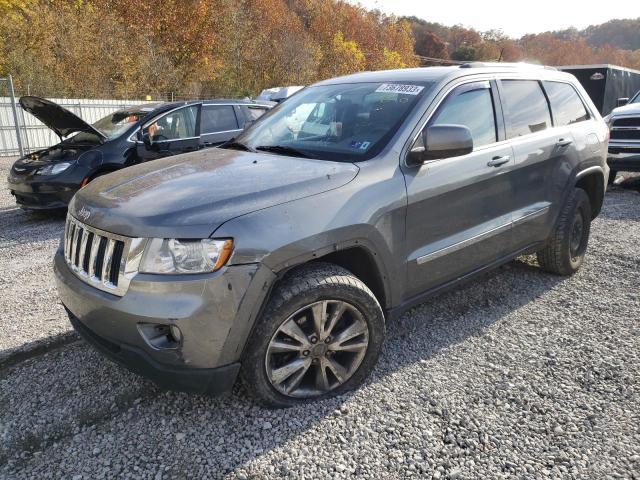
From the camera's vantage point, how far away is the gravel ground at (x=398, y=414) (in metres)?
2.27

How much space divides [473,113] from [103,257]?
251 centimetres

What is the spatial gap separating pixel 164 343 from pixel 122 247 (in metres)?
0.49

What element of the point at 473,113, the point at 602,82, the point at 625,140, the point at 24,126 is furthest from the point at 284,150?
Answer: the point at 602,82

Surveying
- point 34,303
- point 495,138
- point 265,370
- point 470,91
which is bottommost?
point 34,303

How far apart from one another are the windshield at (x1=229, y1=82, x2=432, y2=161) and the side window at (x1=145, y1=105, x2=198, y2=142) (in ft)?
12.1

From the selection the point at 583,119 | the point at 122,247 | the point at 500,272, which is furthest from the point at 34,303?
the point at 583,119

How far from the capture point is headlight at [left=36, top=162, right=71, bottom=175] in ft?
21.4

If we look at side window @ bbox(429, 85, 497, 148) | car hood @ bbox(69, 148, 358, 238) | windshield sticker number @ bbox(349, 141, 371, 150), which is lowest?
car hood @ bbox(69, 148, 358, 238)

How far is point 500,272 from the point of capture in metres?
4.63

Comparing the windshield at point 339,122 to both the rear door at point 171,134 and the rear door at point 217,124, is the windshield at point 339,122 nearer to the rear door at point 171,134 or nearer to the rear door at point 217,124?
the rear door at point 171,134

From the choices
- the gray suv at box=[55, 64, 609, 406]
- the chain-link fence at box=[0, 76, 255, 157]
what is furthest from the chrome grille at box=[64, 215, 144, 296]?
the chain-link fence at box=[0, 76, 255, 157]

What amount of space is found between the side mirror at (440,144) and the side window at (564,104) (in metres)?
1.71

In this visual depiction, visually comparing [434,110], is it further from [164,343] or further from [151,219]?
[164,343]

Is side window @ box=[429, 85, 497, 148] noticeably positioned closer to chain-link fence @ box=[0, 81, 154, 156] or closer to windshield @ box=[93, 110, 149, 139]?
windshield @ box=[93, 110, 149, 139]
